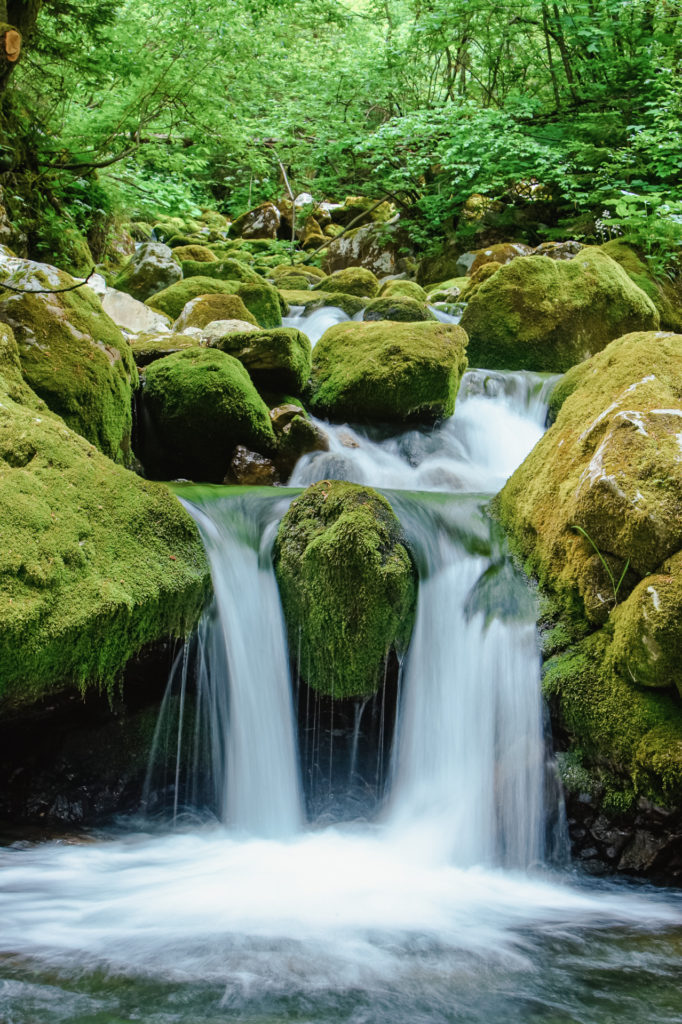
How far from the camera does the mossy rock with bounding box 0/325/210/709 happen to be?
2.77 meters

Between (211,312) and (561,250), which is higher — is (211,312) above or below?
below

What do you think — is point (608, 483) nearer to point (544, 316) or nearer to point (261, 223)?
point (544, 316)

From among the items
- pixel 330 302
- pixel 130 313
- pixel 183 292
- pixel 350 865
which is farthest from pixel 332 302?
pixel 350 865

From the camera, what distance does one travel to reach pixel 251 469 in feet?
19.6

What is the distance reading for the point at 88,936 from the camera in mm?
2295

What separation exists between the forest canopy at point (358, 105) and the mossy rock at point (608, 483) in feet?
13.3

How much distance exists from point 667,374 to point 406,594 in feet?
6.18

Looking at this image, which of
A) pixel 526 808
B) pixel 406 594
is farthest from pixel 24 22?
pixel 526 808

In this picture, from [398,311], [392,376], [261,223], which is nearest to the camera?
[392,376]

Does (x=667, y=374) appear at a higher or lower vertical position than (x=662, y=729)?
higher

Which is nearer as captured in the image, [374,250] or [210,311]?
[210,311]

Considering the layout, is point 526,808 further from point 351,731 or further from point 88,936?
point 88,936

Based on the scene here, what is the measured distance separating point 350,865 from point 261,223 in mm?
18093

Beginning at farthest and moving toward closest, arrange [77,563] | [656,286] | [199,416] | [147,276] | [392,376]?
[147,276], [656,286], [392,376], [199,416], [77,563]
